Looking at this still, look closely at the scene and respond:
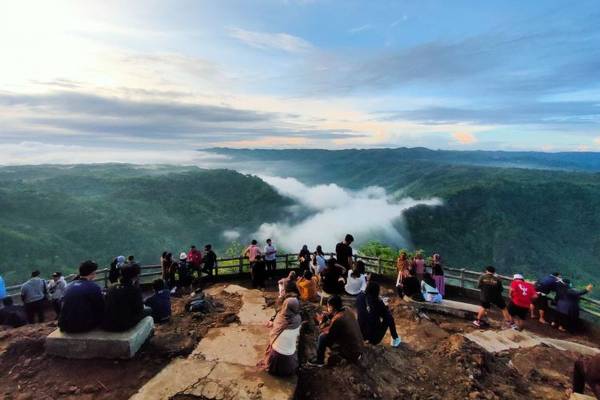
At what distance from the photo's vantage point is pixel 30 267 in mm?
55094

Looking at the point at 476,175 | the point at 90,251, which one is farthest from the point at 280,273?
the point at 476,175

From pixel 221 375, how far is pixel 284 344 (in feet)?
3.42

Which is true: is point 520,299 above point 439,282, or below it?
above

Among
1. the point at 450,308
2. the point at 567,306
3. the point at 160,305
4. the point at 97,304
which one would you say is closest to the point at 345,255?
the point at 450,308

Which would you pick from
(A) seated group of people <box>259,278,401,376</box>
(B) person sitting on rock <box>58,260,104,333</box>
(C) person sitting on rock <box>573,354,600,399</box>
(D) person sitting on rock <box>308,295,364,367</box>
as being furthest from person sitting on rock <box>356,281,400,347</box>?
(B) person sitting on rock <box>58,260,104,333</box>

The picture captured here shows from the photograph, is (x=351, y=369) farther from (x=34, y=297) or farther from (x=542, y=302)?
(x=34, y=297)

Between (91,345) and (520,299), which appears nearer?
(91,345)

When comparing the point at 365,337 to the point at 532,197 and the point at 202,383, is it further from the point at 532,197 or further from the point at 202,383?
the point at 532,197

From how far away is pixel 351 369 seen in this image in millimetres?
5516

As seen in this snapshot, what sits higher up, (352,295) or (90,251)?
(352,295)

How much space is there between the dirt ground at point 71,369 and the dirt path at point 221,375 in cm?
27

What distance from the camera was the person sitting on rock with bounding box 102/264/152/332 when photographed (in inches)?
215

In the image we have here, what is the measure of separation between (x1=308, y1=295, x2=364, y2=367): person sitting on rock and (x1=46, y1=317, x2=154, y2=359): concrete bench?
2985 mm

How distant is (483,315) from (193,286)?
8.77m
